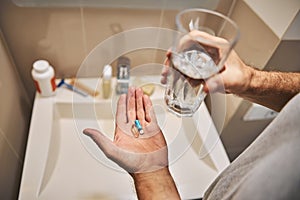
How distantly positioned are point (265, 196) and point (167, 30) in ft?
1.93

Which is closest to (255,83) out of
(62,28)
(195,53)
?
(195,53)

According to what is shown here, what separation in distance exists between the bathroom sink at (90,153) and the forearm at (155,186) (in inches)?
3.9

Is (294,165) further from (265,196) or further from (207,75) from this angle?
(207,75)

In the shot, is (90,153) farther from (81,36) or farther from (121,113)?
(81,36)

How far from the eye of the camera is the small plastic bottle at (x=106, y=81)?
77 centimetres

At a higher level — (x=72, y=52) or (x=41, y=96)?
(x=72, y=52)

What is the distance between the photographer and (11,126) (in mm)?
726

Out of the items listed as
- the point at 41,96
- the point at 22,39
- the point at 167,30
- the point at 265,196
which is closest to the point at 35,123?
the point at 41,96

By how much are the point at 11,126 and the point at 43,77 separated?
0.17 m

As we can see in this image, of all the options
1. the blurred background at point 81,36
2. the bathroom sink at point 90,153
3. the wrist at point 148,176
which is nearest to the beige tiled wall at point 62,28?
the blurred background at point 81,36

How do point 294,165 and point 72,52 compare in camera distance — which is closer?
point 294,165

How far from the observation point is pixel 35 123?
731mm

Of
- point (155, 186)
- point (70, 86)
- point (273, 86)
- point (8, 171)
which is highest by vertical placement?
point (273, 86)

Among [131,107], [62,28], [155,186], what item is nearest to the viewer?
[155,186]
